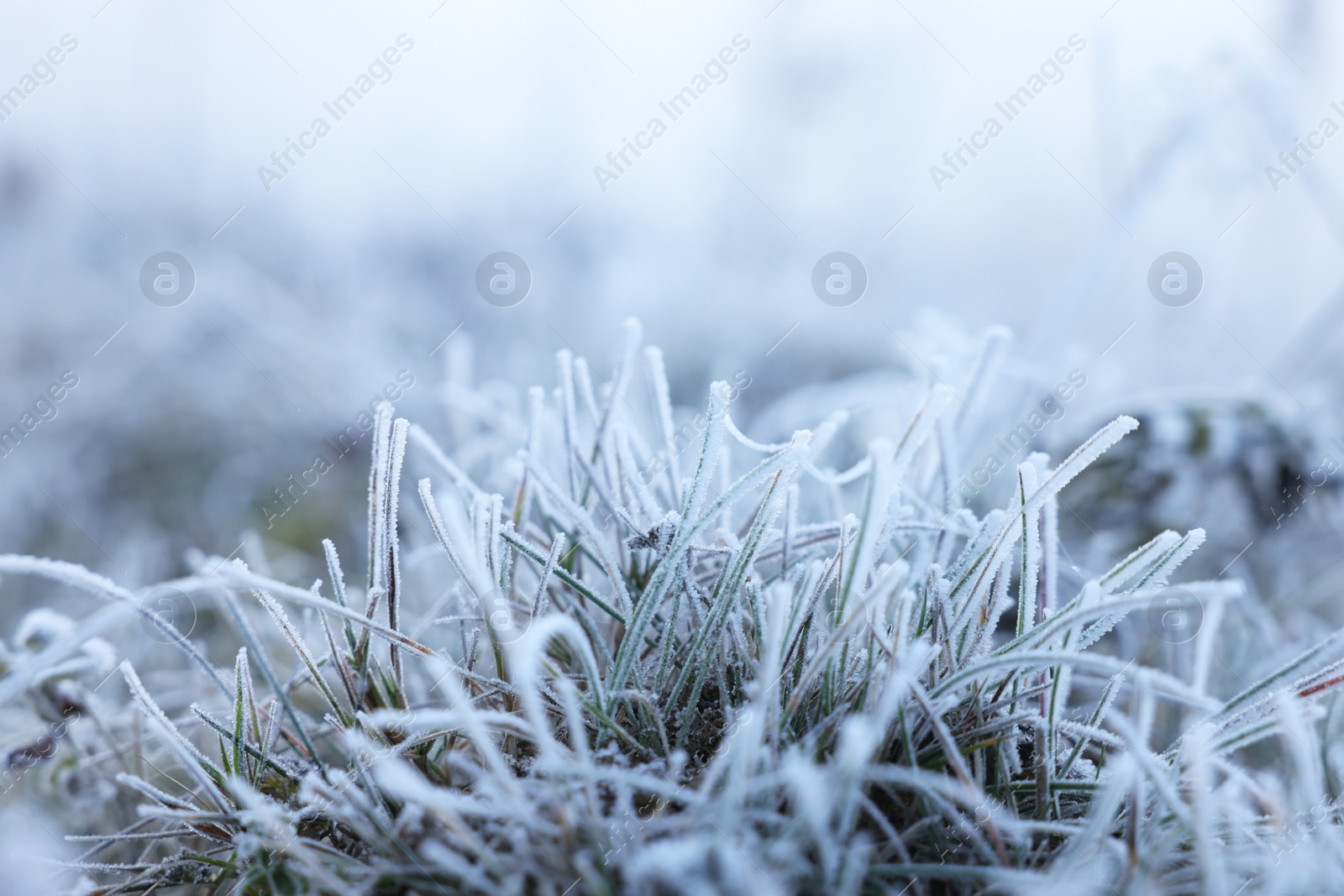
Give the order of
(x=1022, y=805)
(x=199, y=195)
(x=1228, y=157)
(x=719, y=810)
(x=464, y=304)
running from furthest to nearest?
(x=199, y=195) → (x=464, y=304) → (x=1228, y=157) → (x=1022, y=805) → (x=719, y=810)

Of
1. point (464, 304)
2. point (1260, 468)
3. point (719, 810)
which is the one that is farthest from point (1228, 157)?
point (464, 304)

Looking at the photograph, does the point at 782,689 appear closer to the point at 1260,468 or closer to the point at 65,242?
the point at 1260,468

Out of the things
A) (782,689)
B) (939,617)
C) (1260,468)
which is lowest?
(782,689)

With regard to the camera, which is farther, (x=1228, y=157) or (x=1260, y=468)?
(x=1228, y=157)

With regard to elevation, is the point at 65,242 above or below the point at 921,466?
Result: below

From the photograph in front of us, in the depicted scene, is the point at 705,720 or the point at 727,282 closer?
the point at 705,720

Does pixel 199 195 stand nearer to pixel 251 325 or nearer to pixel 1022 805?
pixel 251 325

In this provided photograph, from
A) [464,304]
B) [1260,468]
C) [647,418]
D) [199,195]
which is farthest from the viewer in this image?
[199,195]
